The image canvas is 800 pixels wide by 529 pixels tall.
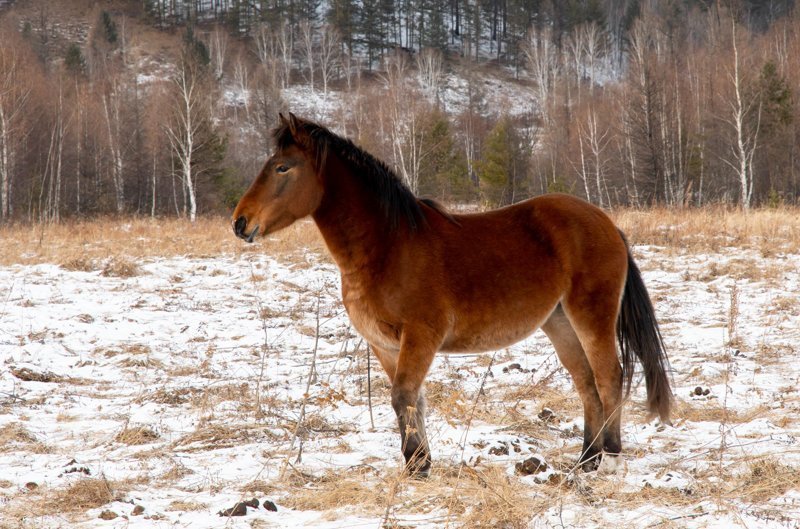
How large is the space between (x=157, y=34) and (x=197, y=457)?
76907mm

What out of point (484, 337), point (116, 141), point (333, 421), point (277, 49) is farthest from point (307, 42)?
point (484, 337)

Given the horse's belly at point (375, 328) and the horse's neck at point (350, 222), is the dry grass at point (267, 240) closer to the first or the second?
the horse's neck at point (350, 222)

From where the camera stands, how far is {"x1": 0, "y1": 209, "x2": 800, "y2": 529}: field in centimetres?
328

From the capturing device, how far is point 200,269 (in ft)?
41.7

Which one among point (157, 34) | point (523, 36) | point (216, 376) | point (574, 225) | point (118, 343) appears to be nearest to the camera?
point (574, 225)

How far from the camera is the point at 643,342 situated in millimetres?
4434

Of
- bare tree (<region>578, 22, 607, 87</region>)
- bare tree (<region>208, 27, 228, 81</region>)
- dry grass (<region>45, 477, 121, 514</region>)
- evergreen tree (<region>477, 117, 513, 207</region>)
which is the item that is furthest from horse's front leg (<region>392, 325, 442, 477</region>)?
bare tree (<region>578, 22, 607, 87</region>)

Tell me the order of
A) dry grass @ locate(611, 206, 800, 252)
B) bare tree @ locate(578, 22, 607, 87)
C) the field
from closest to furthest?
1. the field
2. dry grass @ locate(611, 206, 800, 252)
3. bare tree @ locate(578, 22, 607, 87)

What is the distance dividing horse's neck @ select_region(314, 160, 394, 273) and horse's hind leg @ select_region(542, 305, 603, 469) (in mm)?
1355

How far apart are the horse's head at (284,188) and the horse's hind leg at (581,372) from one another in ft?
6.00

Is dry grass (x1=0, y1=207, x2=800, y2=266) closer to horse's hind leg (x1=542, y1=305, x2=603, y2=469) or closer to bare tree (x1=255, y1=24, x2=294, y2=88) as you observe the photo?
horse's hind leg (x1=542, y1=305, x2=603, y2=469)

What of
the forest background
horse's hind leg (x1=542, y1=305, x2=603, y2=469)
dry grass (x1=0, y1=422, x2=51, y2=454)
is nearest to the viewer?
horse's hind leg (x1=542, y1=305, x2=603, y2=469)

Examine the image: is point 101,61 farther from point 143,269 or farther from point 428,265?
point 428,265

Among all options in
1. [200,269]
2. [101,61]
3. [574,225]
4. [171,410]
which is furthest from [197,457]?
[101,61]
